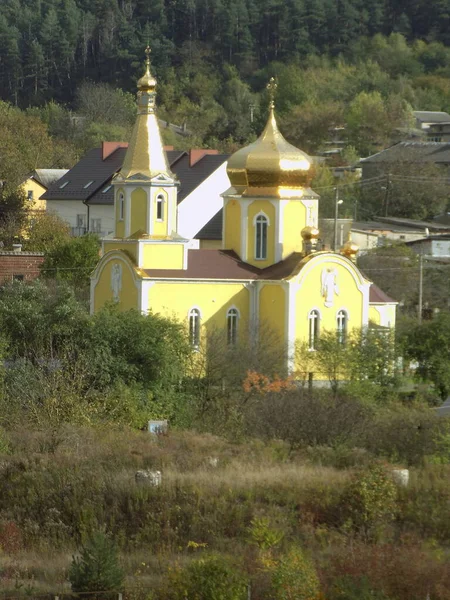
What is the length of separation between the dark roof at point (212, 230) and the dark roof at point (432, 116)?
3381cm

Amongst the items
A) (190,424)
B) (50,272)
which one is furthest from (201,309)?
Answer: (50,272)

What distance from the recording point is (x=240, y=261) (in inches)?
1371

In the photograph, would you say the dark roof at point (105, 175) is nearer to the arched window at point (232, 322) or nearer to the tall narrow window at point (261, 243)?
the tall narrow window at point (261, 243)

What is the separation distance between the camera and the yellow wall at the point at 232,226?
116 ft

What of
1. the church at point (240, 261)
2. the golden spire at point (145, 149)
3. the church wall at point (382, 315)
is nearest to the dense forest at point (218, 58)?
the church wall at point (382, 315)

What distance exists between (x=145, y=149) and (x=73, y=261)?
8784 millimetres

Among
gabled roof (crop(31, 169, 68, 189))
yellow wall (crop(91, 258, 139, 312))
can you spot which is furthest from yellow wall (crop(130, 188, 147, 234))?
gabled roof (crop(31, 169, 68, 189))

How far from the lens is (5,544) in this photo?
18.9 metres

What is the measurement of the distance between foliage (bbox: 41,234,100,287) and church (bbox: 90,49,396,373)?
7.32 meters

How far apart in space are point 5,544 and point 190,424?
860 cm

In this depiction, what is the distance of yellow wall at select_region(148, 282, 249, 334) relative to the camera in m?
33.4

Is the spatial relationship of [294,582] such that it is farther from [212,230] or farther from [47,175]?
[47,175]

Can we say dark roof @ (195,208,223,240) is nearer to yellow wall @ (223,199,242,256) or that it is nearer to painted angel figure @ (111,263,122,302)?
yellow wall @ (223,199,242,256)

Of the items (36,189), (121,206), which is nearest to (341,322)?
(121,206)
